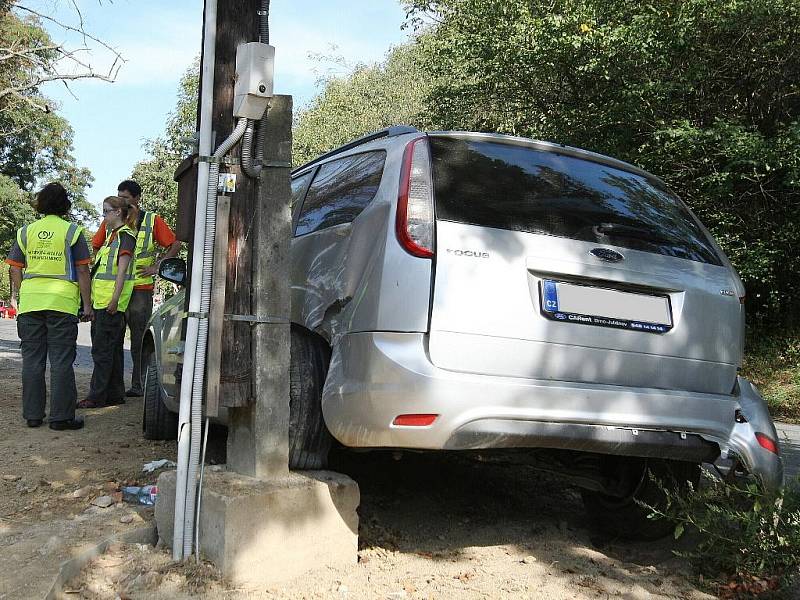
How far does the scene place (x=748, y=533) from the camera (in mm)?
3236

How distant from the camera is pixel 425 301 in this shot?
309 centimetres

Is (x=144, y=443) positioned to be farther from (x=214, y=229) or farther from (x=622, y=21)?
(x=622, y=21)

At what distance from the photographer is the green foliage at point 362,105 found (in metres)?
31.2

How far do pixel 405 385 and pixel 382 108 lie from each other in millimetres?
30159

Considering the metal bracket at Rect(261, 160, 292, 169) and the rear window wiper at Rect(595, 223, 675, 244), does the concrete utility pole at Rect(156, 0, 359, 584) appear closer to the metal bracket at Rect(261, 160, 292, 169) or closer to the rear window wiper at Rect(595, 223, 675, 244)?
the metal bracket at Rect(261, 160, 292, 169)

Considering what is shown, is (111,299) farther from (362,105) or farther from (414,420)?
(362,105)

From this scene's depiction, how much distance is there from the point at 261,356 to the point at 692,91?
12101 millimetres

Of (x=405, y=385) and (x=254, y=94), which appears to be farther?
(x=254, y=94)

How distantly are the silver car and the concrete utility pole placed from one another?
186mm

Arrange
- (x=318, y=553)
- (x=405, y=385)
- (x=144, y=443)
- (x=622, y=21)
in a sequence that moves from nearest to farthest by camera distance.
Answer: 1. (x=405, y=385)
2. (x=318, y=553)
3. (x=144, y=443)
4. (x=622, y=21)

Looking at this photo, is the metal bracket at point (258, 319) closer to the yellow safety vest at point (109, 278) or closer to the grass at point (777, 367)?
the yellow safety vest at point (109, 278)

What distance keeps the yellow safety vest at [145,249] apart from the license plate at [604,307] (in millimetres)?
5258

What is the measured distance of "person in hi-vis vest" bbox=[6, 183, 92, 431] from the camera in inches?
248

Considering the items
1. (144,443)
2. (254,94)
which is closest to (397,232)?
(254,94)
